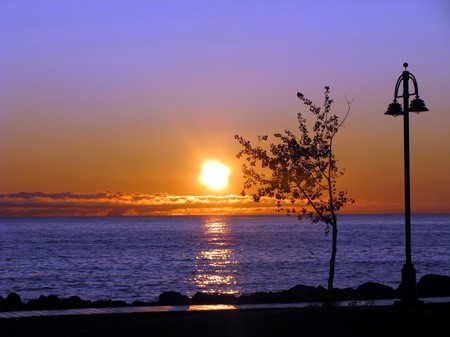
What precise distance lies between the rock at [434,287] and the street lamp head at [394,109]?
1087 cm

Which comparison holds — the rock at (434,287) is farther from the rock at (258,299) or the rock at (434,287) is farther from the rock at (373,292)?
the rock at (258,299)

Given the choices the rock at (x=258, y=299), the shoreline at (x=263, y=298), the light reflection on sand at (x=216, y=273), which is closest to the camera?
the shoreline at (x=263, y=298)

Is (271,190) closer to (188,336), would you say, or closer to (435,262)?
(188,336)

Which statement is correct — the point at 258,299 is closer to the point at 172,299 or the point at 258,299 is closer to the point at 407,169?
the point at 172,299

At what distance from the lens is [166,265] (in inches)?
3221

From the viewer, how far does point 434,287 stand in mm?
32125

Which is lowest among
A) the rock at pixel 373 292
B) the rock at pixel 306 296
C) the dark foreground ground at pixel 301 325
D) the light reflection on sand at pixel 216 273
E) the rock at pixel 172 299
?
the light reflection on sand at pixel 216 273

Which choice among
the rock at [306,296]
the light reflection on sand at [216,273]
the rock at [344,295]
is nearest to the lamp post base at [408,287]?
the rock at [306,296]

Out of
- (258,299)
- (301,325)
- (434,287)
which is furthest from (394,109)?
(434,287)

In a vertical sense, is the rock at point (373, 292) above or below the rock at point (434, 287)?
below

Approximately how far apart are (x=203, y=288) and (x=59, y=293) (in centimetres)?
1069

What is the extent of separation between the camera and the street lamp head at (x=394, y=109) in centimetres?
2261

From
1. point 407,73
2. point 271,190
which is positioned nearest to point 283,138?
point 271,190

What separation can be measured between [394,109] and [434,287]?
40.5 ft
